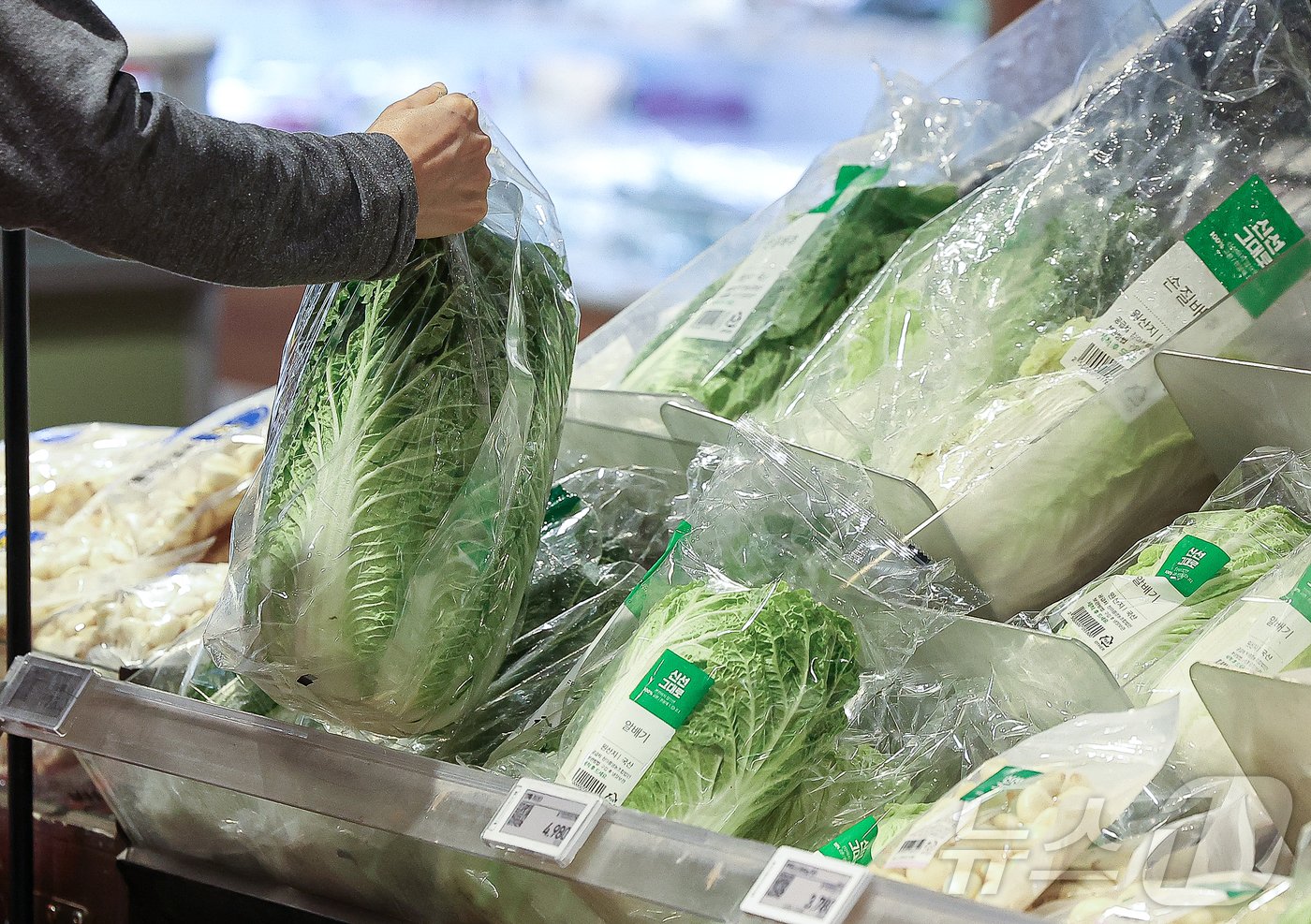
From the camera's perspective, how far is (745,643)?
41.0 inches

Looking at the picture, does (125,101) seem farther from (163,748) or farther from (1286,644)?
(1286,644)

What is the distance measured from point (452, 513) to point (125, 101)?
416mm

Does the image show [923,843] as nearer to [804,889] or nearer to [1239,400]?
[804,889]

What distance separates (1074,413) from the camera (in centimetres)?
126

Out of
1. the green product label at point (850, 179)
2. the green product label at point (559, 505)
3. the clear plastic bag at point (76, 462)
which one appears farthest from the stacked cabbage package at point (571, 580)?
the clear plastic bag at point (76, 462)

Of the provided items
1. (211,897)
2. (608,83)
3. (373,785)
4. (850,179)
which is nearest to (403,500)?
(373,785)

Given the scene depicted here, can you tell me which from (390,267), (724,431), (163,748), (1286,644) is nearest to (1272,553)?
(1286,644)

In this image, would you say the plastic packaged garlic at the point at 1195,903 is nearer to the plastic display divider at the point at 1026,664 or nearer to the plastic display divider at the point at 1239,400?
the plastic display divider at the point at 1026,664

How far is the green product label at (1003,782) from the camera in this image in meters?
0.92

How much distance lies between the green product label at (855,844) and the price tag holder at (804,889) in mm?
120

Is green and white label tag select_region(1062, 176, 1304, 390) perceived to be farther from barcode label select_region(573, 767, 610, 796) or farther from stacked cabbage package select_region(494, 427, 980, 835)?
barcode label select_region(573, 767, 610, 796)

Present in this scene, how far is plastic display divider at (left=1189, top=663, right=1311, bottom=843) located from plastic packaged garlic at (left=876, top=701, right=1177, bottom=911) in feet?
0.19

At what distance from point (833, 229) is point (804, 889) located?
3.52 feet

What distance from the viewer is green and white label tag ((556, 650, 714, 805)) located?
3.35 ft
